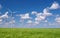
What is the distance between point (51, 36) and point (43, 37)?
76cm

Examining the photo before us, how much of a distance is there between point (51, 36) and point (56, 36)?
20.8 inches

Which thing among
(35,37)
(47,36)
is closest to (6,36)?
(35,37)

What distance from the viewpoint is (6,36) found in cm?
1308

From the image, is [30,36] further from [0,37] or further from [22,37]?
[0,37]

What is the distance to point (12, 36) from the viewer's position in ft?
43.2

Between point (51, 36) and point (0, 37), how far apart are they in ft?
12.9

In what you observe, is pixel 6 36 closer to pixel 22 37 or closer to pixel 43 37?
pixel 22 37

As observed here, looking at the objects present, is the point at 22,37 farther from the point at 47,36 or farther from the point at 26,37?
the point at 47,36

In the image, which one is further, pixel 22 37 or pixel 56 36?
pixel 56 36

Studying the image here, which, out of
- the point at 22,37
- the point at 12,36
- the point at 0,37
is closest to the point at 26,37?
the point at 22,37

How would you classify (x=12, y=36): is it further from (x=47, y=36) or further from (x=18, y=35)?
(x=47, y=36)

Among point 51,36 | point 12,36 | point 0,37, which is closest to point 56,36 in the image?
point 51,36

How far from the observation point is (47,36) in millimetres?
13195

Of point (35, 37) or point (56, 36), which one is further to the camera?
point (56, 36)
